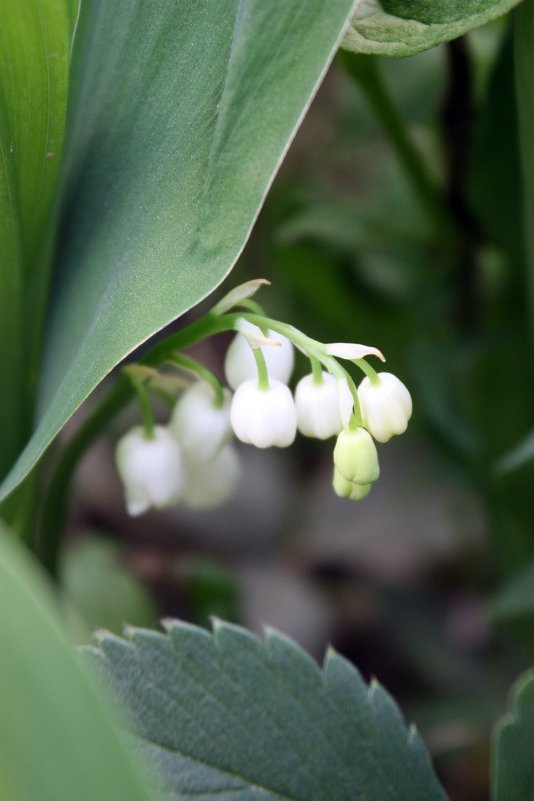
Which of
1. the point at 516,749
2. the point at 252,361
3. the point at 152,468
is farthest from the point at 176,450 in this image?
the point at 516,749

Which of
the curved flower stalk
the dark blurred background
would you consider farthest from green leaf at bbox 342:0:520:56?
the dark blurred background

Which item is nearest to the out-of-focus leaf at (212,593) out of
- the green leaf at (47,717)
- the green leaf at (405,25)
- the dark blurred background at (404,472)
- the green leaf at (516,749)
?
the dark blurred background at (404,472)

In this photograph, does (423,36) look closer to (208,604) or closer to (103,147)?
(103,147)

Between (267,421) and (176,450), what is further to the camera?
(176,450)

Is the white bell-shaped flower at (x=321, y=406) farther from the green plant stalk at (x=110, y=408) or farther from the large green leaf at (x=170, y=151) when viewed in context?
the large green leaf at (x=170, y=151)

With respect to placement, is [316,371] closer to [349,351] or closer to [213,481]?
[349,351]
